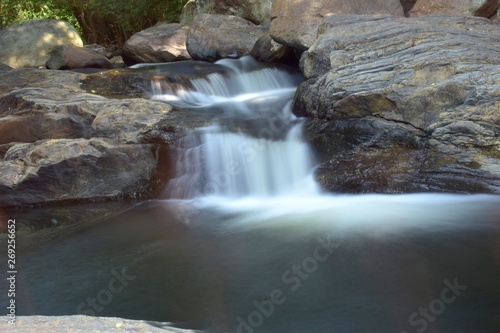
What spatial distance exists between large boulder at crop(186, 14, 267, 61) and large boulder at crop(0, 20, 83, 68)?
184 inches

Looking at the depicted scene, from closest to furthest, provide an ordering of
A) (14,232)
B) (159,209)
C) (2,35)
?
(14,232) → (159,209) → (2,35)

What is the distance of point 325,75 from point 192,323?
4.77m

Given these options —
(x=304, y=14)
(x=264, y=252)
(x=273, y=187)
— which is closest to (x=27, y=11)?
(x=304, y=14)

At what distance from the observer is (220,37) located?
13.4 m

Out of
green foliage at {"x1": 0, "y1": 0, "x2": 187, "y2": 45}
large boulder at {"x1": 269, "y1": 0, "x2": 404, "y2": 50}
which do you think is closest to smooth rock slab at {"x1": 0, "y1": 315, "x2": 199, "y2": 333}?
large boulder at {"x1": 269, "y1": 0, "x2": 404, "y2": 50}

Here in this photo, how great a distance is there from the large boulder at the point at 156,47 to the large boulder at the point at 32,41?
2675mm

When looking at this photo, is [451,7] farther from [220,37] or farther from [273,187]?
[273,187]

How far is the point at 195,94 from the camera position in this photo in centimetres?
1038

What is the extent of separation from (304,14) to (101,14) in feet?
40.4

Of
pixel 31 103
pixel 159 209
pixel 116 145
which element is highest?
pixel 31 103

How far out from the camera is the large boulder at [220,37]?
43.3ft

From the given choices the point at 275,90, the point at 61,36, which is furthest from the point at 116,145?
the point at 61,36

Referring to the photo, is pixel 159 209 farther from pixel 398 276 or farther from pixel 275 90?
pixel 275 90

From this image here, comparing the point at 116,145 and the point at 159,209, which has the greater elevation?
the point at 116,145
